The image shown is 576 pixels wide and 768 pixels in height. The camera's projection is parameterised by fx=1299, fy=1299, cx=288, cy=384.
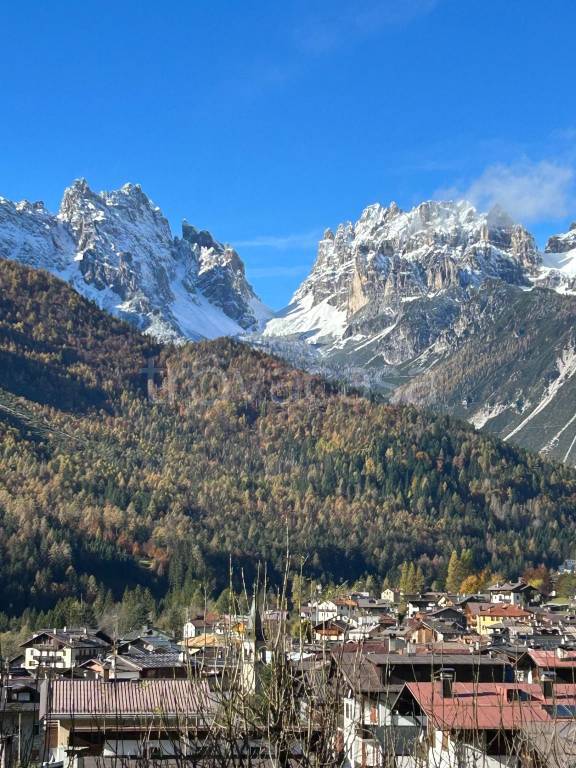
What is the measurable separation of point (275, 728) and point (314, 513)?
180m

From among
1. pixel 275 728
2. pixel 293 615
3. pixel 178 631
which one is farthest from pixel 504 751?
pixel 293 615

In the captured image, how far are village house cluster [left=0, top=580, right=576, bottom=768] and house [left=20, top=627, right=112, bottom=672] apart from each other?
0.65ft

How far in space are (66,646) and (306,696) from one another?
6805 centimetres

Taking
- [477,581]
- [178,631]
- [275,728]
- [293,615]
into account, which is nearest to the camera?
[275,728]

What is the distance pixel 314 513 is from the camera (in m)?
197

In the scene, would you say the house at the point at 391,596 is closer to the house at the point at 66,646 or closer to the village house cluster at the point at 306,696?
the village house cluster at the point at 306,696

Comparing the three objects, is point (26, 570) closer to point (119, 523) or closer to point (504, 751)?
point (119, 523)

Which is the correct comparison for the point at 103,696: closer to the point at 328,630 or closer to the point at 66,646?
the point at 328,630

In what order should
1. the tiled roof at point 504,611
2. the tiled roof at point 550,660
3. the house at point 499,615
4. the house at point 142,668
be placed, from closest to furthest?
the tiled roof at point 550,660
the house at point 142,668
the house at point 499,615
the tiled roof at point 504,611

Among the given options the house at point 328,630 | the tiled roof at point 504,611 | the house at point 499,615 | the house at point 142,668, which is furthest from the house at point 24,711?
the tiled roof at point 504,611

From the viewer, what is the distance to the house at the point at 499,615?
121875mm

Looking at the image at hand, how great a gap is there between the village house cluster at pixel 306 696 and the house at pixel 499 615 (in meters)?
5.15

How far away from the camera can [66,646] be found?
3300 inches

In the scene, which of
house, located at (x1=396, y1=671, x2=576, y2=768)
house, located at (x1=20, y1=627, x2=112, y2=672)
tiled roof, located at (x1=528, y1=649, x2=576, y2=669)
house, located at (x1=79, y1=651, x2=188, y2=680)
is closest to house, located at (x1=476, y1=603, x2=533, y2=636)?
house, located at (x1=20, y1=627, x2=112, y2=672)
